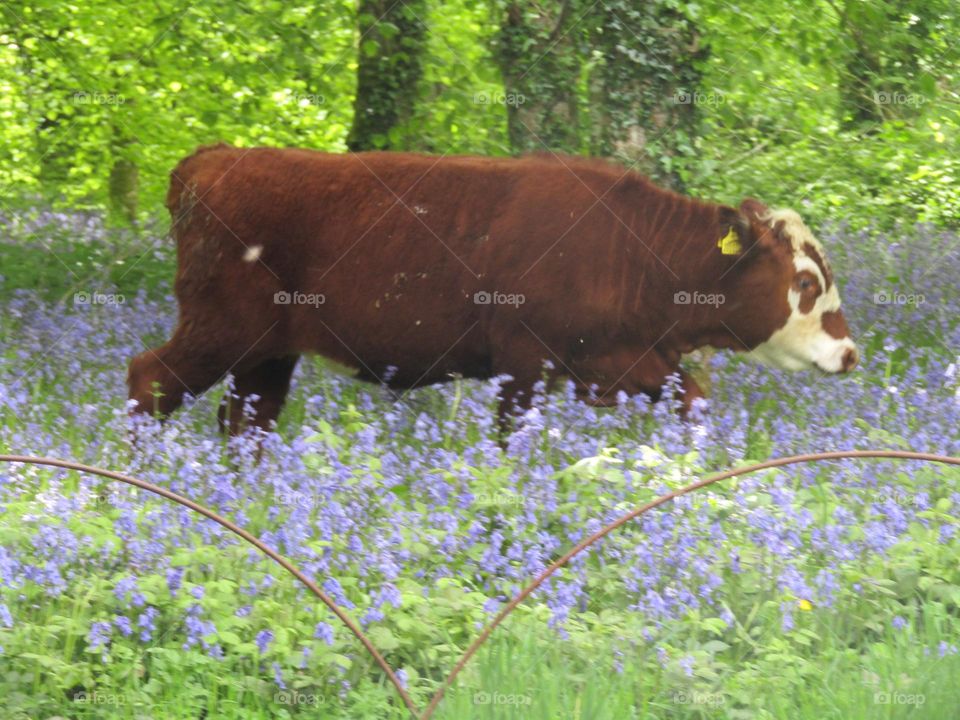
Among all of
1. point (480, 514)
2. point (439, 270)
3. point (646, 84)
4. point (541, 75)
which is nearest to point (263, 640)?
point (480, 514)

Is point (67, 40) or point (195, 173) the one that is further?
point (67, 40)

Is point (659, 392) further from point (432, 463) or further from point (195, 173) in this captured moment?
point (195, 173)

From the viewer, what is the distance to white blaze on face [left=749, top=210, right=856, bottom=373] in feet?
24.2

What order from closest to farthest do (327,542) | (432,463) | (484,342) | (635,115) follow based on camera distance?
(327,542) < (432,463) < (484,342) < (635,115)

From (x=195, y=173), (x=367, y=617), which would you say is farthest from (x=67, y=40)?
(x=367, y=617)

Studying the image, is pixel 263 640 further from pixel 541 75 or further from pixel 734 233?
pixel 541 75

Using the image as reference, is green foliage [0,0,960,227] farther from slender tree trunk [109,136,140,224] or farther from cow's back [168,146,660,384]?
slender tree trunk [109,136,140,224]

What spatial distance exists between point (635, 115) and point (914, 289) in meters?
2.71

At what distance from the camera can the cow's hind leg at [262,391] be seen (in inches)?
291

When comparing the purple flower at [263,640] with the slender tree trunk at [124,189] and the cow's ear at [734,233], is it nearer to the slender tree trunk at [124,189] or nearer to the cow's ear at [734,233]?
the cow's ear at [734,233]

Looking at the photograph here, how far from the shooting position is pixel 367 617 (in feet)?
13.8

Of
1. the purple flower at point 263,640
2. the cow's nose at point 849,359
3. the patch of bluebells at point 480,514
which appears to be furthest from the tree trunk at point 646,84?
the purple flower at point 263,640

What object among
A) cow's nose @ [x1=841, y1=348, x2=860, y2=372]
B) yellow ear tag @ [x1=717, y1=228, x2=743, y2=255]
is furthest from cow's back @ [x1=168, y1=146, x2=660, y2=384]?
cow's nose @ [x1=841, y1=348, x2=860, y2=372]

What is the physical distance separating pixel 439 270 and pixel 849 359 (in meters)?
2.21
